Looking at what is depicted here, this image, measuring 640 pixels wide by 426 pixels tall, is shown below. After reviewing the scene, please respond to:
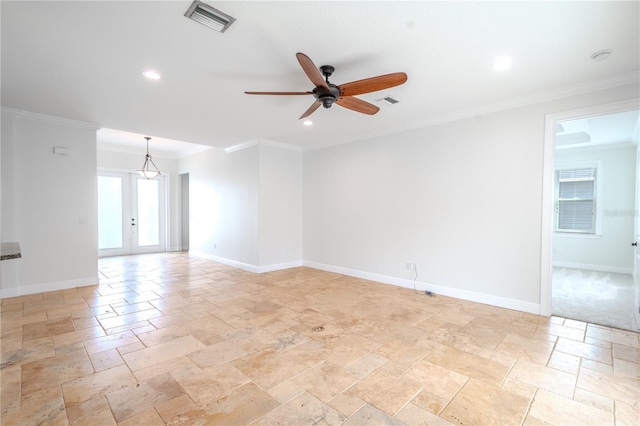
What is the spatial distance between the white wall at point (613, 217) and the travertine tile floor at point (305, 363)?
4.07m

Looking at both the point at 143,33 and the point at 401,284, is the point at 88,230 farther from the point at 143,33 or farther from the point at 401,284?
the point at 401,284

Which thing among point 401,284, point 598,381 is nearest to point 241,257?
point 401,284

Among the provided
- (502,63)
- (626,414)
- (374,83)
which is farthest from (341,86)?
(626,414)

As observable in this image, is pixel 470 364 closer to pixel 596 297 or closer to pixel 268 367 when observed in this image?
pixel 268 367

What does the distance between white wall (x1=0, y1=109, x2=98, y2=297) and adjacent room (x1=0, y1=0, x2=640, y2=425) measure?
0.03 meters

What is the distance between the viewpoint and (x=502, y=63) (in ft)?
Answer: 8.93

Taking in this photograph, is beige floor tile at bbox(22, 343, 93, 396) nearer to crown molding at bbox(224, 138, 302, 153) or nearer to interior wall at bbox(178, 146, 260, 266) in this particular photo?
interior wall at bbox(178, 146, 260, 266)

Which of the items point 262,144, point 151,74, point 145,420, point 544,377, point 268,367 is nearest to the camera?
point 145,420

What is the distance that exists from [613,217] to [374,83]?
21.7ft

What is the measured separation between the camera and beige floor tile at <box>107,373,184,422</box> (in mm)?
1839

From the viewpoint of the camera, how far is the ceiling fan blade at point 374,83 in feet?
7.91

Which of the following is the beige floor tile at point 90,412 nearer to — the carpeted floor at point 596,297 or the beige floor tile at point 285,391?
the beige floor tile at point 285,391

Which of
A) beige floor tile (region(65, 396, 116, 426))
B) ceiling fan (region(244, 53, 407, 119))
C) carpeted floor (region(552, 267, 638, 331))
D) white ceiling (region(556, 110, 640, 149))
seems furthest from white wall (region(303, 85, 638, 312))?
beige floor tile (region(65, 396, 116, 426))

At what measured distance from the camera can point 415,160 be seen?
4633mm
